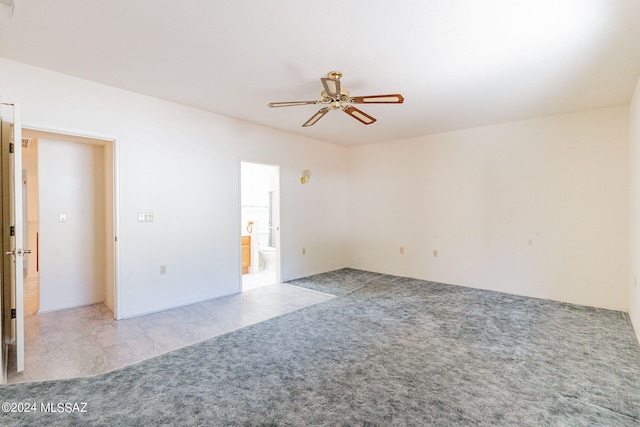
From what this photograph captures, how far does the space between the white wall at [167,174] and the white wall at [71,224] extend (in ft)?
3.26

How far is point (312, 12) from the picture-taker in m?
2.02

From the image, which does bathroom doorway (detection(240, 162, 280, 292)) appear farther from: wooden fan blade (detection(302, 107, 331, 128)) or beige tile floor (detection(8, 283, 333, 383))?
wooden fan blade (detection(302, 107, 331, 128))

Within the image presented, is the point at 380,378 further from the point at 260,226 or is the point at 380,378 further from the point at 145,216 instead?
the point at 260,226

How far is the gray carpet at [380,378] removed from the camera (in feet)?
6.08

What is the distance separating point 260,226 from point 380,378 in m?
4.87

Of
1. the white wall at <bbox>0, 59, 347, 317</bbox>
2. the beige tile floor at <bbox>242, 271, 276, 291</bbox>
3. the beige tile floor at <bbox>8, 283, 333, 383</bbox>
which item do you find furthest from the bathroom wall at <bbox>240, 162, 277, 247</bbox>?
the beige tile floor at <bbox>8, 283, 333, 383</bbox>

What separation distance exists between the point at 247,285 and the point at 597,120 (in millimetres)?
5365

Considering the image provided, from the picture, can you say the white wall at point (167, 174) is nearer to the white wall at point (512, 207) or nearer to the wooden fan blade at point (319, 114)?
the wooden fan blade at point (319, 114)

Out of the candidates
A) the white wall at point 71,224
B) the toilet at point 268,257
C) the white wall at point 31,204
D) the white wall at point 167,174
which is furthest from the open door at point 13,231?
the toilet at point 268,257

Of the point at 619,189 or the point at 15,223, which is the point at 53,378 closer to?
the point at 15,223

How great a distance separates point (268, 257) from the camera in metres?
6.28

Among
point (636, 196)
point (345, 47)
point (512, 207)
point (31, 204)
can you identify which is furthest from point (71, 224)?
point (636, 196)

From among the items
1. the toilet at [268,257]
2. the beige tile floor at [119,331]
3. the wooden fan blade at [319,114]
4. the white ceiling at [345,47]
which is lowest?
the beige tile floor at [119,331]

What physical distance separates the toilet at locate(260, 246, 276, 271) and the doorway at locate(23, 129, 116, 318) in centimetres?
270
